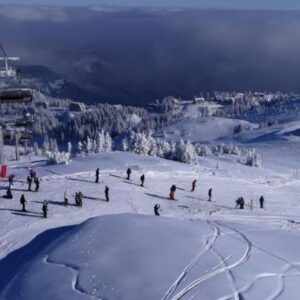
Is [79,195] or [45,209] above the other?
[79,195]

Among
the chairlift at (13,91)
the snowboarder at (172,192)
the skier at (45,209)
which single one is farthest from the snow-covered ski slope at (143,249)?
the chairlift at (13,91)

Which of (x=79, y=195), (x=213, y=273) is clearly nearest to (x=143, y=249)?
(x=213, y=273)

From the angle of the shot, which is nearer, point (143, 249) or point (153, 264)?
point (153, 264)

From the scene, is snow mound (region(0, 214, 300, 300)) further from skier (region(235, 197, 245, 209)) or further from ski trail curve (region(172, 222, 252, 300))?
skier (region(235, 197, 245, 209))

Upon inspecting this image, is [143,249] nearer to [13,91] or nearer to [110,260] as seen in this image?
[110,260]

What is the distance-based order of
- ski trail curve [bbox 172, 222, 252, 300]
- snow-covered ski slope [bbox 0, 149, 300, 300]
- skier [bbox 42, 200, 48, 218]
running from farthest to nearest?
1. skier [bbox 42, 200, 48, 218]
2. snow-covered ski slope [bbox 0, 149, 300, 300]
3. ski trail curve [bbox 172, 222, 252, 300]

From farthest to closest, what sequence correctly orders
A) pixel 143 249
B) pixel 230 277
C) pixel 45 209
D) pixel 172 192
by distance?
pixel 172 192
pixel 45 209
pixel 143 249
pixel 230 277

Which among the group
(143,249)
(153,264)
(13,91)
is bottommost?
(153,264)

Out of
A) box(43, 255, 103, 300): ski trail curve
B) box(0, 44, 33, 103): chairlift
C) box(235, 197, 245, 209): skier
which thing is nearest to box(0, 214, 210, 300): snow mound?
box(43, 255, 103, 300): ski trail curve
